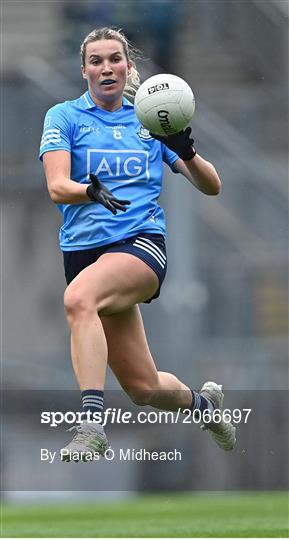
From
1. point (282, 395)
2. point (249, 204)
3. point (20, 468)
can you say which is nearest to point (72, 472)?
point (20, 468)

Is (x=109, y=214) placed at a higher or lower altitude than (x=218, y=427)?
higher

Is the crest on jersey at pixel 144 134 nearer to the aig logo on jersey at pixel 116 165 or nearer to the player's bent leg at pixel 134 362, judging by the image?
the aig logo on jersey at pixel 116 165

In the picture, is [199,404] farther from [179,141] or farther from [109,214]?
[179,141]

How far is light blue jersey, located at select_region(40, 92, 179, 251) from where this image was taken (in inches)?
217

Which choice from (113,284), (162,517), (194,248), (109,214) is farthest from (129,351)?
(194,248)

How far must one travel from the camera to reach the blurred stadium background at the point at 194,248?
10289 millimetres

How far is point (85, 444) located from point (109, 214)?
1017 millimetres

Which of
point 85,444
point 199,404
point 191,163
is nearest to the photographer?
point 85,444

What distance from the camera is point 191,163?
5.55 meters

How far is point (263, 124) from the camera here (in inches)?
419

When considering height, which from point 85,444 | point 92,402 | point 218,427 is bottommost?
point 85,444

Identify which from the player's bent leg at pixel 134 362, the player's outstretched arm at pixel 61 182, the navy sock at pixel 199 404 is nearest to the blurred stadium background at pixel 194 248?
the navy sock at pixel 199 404

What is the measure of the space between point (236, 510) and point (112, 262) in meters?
4.23

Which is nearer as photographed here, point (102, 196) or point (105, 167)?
point (102, 196)
